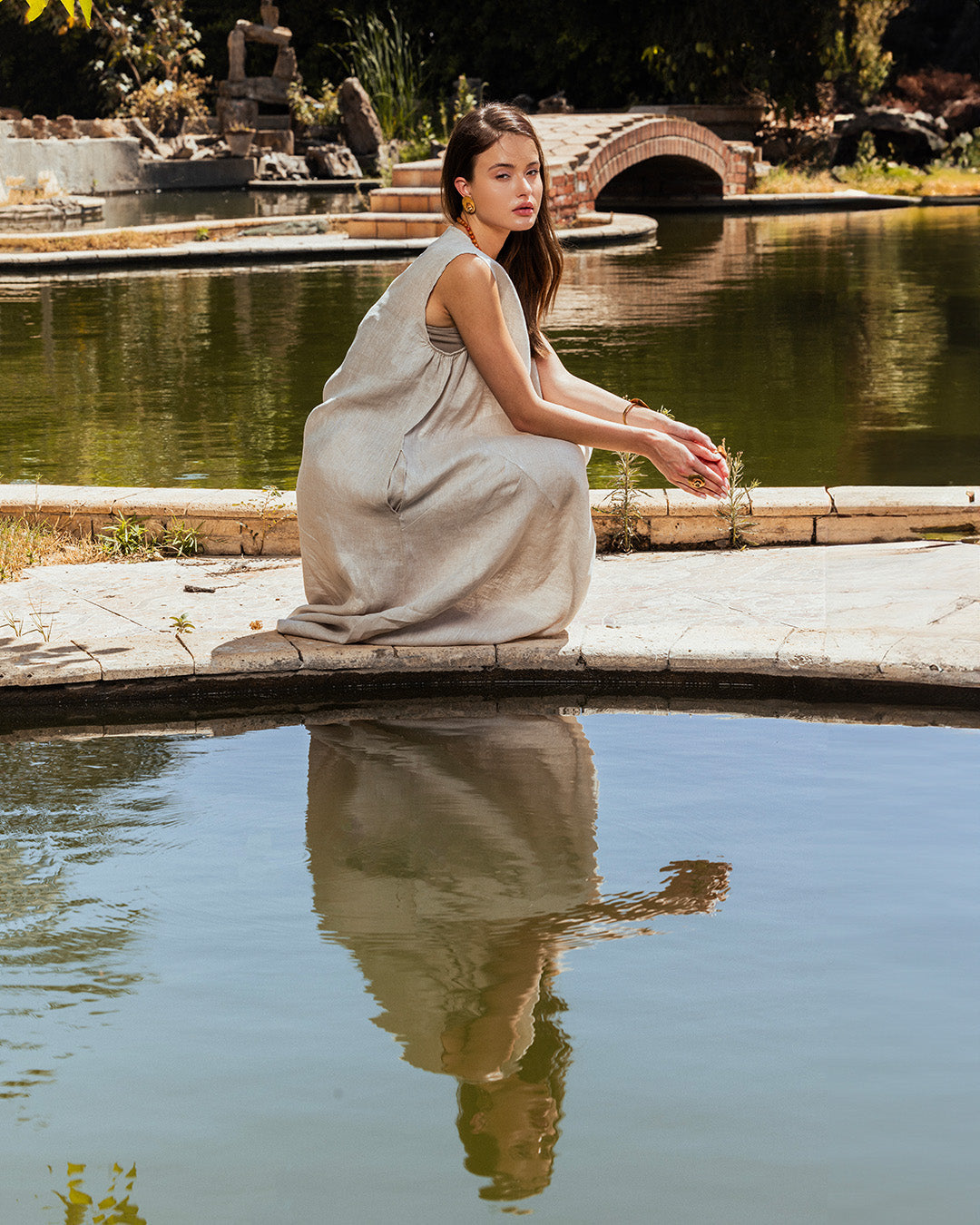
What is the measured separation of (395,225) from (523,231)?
13.9 meters

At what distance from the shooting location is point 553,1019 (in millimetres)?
2338

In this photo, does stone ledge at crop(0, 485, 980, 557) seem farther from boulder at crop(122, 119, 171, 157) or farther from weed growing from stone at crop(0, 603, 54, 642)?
boulder at crop(122, 119, 171, 157)

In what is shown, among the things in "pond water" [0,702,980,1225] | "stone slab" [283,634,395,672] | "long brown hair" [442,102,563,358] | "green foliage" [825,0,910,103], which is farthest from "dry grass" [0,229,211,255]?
"green foliage" [825,0,910,103]

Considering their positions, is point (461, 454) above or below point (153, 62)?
below

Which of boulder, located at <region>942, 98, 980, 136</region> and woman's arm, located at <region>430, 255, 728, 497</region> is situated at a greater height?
boulder, located at <region>942, 98, 980, 136</region>

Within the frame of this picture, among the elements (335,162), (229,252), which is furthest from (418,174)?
(335,162)

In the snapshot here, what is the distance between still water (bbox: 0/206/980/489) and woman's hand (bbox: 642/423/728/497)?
10.4ft

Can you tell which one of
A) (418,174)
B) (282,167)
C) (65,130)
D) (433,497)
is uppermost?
(65,130)

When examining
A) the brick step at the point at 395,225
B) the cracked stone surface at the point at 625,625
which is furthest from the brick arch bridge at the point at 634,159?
Answer: the cracked stone surface at the point at 625,625

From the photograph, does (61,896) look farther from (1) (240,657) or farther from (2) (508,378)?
(2) (508,378)

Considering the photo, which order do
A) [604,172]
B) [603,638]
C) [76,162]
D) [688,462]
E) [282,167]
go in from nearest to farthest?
[688,462] < [603,638] < [604,172] < [76,162] < [282,167]

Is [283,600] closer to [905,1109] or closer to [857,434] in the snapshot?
[905,1109]

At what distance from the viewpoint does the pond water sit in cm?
198

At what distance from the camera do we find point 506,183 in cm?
388
